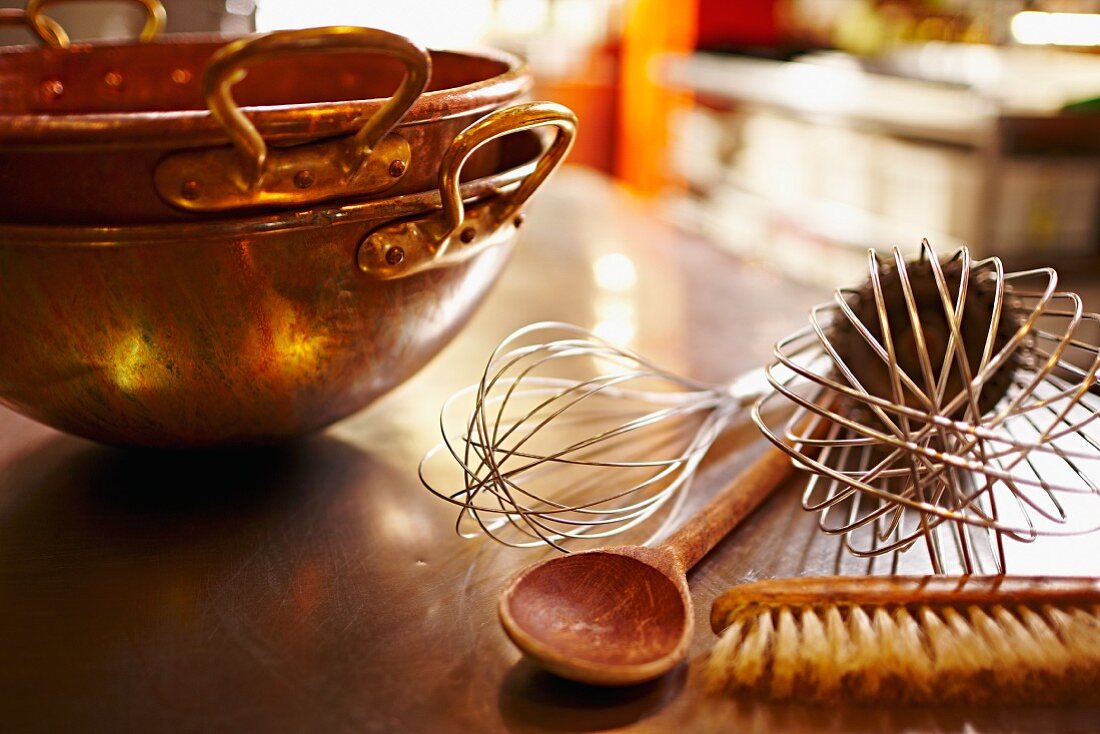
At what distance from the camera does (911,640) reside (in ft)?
1.00

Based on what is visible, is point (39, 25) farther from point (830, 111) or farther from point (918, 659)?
point (830, 111)

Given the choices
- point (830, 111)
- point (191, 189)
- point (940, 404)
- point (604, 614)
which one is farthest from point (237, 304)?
point (830, 111)

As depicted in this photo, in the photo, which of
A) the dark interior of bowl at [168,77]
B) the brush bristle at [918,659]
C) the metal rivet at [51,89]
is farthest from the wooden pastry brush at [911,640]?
the metal rivet at [51,89]

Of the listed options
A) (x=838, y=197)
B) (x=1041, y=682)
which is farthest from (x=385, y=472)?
(x=838, y=197)

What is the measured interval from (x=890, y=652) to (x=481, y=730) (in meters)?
0.13

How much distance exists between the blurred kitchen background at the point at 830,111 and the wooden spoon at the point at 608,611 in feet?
1.94

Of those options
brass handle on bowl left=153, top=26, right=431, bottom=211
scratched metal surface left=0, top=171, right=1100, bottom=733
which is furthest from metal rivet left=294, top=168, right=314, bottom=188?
scratched metal surface left=0, top=171, right=1100, bottom=733

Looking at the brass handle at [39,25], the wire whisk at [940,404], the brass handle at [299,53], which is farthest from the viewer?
the brass handle at [39,25]

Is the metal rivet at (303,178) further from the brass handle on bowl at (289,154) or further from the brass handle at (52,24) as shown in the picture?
the brass handle at (52,24)

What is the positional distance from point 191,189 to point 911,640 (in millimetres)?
279

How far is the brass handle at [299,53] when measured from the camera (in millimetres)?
286

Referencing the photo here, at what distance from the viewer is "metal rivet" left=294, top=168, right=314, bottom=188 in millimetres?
332

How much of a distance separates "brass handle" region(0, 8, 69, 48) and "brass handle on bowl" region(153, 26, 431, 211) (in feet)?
1.01

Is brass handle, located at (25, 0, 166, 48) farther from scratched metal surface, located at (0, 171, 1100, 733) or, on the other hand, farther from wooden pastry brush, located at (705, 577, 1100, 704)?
wooden pastry brush, located at (705, 577, 1100, 704)
